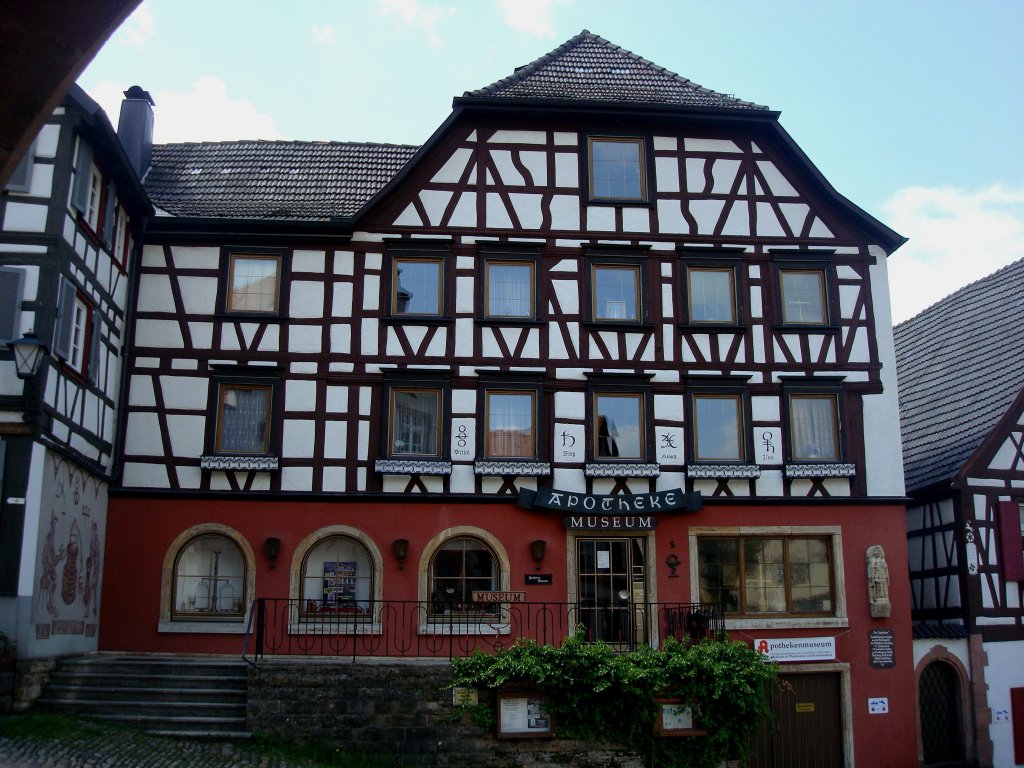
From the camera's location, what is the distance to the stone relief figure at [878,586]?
19953 mm

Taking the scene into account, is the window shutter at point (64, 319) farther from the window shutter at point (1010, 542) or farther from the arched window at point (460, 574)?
the window shutter at point (1010, 542)

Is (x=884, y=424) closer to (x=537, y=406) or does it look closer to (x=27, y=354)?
(x=537, y=406)

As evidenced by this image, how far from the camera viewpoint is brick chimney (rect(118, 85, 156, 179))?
22.6m

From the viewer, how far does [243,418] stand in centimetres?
2022

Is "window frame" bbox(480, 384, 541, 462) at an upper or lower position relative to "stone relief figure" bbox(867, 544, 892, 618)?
upper

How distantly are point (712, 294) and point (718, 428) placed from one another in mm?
2551

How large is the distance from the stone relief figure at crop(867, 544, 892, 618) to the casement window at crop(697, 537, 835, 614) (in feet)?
2.13

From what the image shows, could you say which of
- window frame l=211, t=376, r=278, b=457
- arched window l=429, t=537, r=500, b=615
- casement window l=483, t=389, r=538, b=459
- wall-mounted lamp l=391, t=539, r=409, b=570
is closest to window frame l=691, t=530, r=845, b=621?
casement window l=483, t=389, r=538, b=459

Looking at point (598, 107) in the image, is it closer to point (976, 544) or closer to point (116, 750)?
point (976, 544)

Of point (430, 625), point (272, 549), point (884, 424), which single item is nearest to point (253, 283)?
point (272, 549)

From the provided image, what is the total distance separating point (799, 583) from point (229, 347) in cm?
1098

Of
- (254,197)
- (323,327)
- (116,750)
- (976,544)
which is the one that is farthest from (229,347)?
(976,544)

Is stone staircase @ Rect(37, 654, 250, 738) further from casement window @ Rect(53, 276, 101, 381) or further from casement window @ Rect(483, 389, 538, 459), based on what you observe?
casement window @ Rect(483, 389, 538, 459)

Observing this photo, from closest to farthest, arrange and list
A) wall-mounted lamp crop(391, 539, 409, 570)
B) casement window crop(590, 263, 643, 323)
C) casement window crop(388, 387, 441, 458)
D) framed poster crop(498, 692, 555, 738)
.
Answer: framed poster crop(498, 692, 555, 738), wall-mounted lamp crop(391, 539, 409, 570), casement window crop(388, 387, 441, 458), casement window crop(590, 263, 643, 323)
